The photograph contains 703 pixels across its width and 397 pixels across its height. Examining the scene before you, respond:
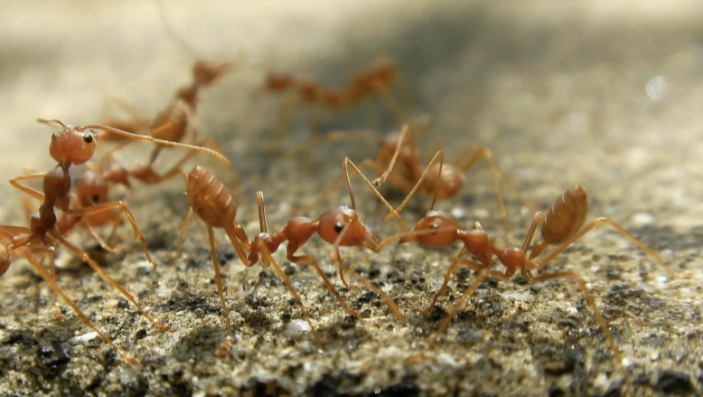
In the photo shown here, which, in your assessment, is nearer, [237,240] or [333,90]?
[237,240]

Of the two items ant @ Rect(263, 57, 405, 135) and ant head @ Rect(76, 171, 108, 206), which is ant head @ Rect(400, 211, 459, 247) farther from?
ant @ Rect(263, 57, 405, 135)

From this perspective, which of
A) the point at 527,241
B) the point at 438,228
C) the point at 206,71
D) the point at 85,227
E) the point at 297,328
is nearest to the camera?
the point at 297,328

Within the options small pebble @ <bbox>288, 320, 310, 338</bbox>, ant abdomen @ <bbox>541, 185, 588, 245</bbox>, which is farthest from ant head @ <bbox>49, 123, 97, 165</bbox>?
ant abdomen @ <bbox>541, 185, 588, 245</bbox>

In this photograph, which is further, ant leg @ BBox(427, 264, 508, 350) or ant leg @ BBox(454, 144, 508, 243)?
ant leg @ BBox(454, 144, 508, 243)

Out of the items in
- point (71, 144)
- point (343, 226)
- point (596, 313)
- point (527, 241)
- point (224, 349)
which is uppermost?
point (71, 144)

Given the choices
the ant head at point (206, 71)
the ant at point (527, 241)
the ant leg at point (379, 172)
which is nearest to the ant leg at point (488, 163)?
the ant leg at point (379, 172)

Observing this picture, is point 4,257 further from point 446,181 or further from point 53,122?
point 446,181

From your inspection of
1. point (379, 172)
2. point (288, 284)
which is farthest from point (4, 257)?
point (379, 172)

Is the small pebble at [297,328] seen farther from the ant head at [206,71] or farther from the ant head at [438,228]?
the ant head at [206,71]
